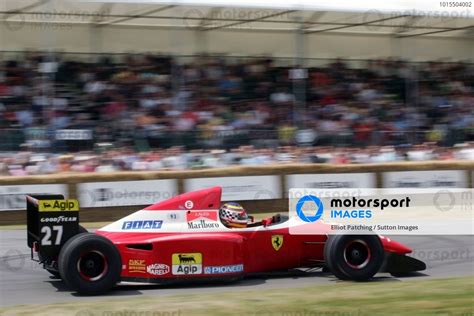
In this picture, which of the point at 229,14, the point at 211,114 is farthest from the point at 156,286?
the point at 229,14

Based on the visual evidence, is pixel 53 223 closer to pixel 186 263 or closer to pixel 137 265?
pixel 137 265

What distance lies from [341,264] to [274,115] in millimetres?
10637

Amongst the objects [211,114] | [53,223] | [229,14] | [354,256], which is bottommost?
[354,256]

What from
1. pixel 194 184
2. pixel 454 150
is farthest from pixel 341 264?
pixel 454 150

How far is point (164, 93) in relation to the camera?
59.3ft

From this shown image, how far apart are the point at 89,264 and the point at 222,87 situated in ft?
38.5

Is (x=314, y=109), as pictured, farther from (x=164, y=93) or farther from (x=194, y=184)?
(x=194, y=184)

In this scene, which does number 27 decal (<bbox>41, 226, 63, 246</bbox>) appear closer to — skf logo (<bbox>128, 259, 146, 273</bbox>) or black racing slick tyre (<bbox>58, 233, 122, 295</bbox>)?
black racing slick tyre (<bbox>58, 233, 122, 295</bbox>)

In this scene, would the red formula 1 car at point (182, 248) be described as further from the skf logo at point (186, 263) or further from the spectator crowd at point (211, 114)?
the spectator crowd at point (211, 114)

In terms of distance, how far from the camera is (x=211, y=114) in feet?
57.9

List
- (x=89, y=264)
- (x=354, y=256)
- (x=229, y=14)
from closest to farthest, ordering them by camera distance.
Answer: (x=89, y=264) → (x=354, y=256) → (x=229, y=14)

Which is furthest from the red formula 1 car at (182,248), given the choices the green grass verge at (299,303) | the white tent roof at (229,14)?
the white tent roof at (229,14)

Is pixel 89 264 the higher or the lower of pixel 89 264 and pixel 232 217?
the lower

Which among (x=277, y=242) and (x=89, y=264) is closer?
(x=89, y=264)
